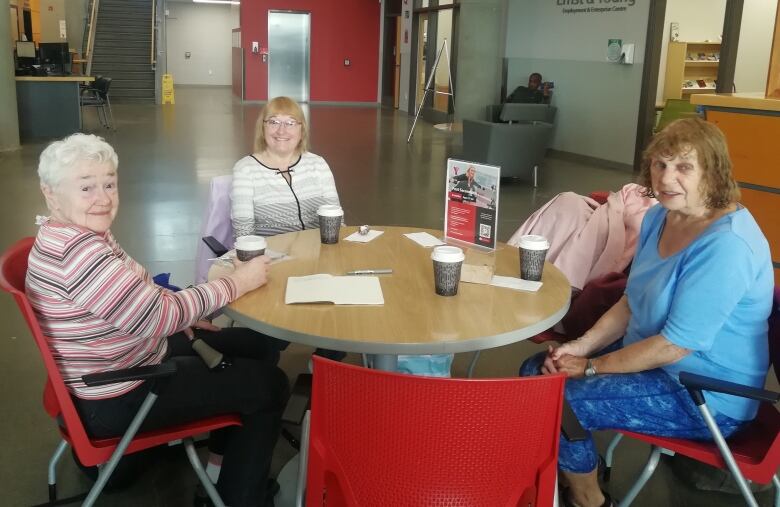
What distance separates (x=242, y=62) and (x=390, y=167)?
10.3 meters

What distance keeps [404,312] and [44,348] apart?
0.87m

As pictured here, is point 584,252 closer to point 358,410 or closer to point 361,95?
point 358,410

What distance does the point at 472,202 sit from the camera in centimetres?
243

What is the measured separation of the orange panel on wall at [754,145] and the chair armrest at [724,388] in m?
2.60

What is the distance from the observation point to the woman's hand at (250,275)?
197cm

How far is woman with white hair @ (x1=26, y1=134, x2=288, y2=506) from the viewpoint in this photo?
1.74m

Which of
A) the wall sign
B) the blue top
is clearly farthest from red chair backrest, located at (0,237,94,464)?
the wall sign

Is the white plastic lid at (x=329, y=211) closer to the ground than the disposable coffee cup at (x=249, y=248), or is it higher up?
higher up

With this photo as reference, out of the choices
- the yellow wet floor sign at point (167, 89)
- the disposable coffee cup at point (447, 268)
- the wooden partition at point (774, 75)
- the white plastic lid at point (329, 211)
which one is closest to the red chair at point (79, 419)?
the disposable coffee cup at point (447, 268)

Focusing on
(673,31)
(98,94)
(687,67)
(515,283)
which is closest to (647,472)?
(515,283)

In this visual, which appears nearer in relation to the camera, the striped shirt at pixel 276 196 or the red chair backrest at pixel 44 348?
the red chair backrest at pixel 44 348

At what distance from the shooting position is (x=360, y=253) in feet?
7.97

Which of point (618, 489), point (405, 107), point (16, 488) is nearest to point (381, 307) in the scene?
point (618, 489)

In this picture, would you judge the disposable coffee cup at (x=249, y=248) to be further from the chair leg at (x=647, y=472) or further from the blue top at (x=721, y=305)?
the chair leg at (x=647, y=472)
